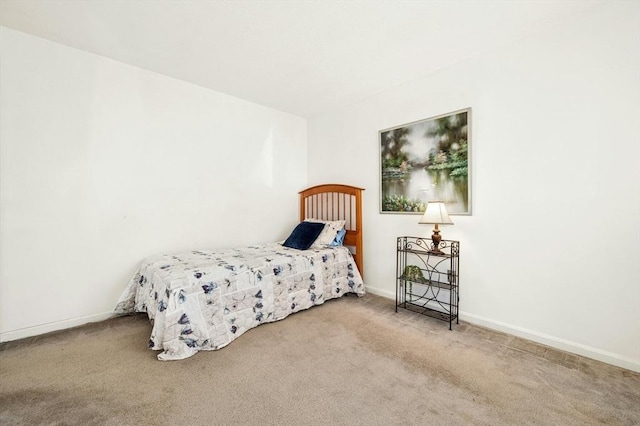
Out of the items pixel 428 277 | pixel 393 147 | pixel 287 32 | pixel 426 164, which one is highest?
pixel 287 32

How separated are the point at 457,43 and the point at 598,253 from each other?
196 centimetres

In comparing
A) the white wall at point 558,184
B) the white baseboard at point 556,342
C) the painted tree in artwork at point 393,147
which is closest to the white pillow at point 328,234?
the painted tree in artwork at point 393,147

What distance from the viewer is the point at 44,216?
233 cm

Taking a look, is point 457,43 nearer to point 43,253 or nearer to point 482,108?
point 482,108

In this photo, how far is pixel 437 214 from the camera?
100 inches

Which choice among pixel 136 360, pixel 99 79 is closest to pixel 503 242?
pixel 136 360

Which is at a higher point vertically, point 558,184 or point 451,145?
point 451,145

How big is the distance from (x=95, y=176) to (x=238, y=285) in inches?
67.7

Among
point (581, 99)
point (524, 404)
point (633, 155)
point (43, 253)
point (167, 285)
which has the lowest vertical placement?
point (524, 404)

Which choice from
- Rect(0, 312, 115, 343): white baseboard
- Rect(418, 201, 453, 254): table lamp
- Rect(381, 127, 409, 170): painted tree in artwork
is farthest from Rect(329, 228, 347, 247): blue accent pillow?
Rect(0, 312, 115, 343): white baseboard

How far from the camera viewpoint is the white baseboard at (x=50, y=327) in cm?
220

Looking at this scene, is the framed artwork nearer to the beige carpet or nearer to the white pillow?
the white pillow

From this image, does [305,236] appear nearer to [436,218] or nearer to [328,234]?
[328,234]

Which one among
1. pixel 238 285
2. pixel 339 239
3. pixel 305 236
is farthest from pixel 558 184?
pixel 238 285
